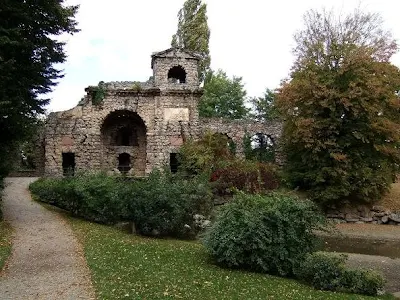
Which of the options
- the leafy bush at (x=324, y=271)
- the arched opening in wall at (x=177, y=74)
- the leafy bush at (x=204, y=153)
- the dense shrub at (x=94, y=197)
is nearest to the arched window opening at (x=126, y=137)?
the arched opening in wall at (x=177, y=74)

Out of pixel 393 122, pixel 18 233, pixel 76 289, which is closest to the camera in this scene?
pixel 76 289

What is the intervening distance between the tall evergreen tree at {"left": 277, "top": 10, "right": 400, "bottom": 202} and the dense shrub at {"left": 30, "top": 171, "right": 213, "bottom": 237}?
36.1 feet

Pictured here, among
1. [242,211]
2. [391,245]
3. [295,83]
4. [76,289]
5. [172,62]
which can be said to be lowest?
[391,245]

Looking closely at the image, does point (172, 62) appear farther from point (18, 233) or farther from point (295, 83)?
point (18, 233)

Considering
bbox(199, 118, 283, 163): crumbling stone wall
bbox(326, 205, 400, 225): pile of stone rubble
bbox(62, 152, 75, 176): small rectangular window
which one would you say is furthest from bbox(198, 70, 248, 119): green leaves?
bbox(326, 205, 400, 225): pile of stone rubble

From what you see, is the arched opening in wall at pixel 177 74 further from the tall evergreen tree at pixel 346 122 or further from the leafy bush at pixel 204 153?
the tall evergreen tree at pixel 346 122

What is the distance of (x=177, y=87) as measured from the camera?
35.0 metres

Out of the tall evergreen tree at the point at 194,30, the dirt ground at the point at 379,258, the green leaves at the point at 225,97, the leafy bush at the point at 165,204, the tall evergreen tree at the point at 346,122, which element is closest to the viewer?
the dirt ground at the point at 379,258

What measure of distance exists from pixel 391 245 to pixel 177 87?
1997 cm

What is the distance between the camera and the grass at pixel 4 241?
12583 millimetres

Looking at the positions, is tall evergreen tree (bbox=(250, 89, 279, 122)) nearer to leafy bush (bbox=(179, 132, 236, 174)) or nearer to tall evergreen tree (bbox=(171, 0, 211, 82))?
tall evergreen tree (bbox=(171, 0, 211, 82))

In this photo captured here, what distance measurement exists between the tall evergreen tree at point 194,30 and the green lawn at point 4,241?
1244 inches

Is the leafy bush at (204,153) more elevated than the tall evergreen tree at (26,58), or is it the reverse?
the tall evergreen tree at (26,58)

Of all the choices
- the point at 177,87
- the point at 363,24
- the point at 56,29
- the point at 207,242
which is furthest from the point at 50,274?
the point at 363,24
